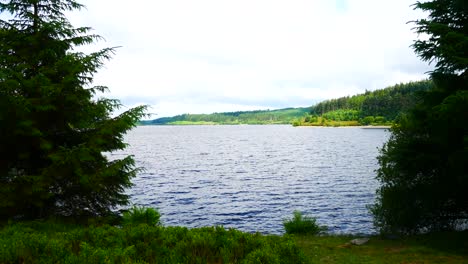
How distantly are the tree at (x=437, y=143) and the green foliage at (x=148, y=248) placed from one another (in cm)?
817

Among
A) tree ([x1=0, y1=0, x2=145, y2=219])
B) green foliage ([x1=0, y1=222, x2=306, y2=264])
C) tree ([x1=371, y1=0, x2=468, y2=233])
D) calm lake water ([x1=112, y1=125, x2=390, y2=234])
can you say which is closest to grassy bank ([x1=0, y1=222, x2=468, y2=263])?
green foliage ([x1=0, y1=222, x2=306, y2=264])

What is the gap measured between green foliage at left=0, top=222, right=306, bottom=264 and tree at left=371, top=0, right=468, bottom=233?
8173mm

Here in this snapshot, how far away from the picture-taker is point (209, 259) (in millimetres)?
6754

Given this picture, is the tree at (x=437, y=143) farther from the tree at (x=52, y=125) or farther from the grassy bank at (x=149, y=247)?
the tree at (x=52, y=125)

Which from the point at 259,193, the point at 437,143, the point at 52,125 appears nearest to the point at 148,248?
the point at 52,125

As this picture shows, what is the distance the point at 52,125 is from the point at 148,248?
31.7 ft

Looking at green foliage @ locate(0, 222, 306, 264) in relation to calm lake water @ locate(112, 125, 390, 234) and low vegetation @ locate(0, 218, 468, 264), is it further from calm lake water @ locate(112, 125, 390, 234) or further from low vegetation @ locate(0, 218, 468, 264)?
calm lake water @ locate(112, 125, 390, 234)

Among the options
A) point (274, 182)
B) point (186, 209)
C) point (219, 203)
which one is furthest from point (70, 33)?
point (274, 182)

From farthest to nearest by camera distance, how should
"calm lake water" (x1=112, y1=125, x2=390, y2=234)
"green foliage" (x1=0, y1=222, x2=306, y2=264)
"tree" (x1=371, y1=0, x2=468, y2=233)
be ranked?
1. "calm lake water" (x1=112, y1=125, x2=390, y2=234)
2. "tree" (x1=371, y1=0, x2=468, y2=233)
3. "green foliage" (x1=0, y1=222, x2=306, y2=264)

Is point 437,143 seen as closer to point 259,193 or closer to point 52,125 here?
point 52,125

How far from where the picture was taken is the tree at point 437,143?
40.9 ft

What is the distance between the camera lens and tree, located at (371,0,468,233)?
12469 mm

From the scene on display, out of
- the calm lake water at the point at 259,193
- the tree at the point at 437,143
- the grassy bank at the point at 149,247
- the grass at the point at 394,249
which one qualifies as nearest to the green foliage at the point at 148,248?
the grassy bank at the point at 149,247

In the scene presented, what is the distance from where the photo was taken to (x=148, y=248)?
718cm
